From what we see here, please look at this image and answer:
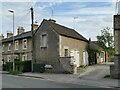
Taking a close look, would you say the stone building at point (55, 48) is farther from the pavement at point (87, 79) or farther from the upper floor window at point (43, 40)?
the pavement at point (87, 79)

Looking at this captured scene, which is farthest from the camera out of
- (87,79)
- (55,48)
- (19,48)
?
(19,48)

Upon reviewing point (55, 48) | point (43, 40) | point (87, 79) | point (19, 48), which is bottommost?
point (87, 79)

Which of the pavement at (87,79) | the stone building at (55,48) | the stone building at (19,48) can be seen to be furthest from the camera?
the stone building at (19,48)

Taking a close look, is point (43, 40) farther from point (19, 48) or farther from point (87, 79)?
point (87, 79)

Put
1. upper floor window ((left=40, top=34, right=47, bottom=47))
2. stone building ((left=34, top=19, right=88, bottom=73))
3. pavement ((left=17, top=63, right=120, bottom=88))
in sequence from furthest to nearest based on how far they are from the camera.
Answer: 1. upper floor window ((left=40, top=34, right=47, bottom=47))
2. stone building ((left=34, top=19, right=88, bottom=73))
3. pavement ((left=17, top=63, right=120, bottom=88))

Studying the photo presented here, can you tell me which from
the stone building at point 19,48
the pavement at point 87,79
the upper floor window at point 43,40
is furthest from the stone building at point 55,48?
the stone building at point 19,48

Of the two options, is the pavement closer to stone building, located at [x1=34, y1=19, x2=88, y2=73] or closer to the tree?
stone building, located at [x1=34, y1=19, x2=88, y2=73]

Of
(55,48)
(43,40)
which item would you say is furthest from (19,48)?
(55,48)

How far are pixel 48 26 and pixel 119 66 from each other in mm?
12595

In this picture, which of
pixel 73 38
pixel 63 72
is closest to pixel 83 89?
pixel 63 72

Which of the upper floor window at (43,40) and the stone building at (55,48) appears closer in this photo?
the stone building at (55,48)

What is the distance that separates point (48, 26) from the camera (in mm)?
32469

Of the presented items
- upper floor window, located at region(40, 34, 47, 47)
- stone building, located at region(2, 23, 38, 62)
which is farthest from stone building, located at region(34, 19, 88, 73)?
stone building, located at region(2, 23, 38, 62)

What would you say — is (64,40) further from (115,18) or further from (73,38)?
(115,18)
